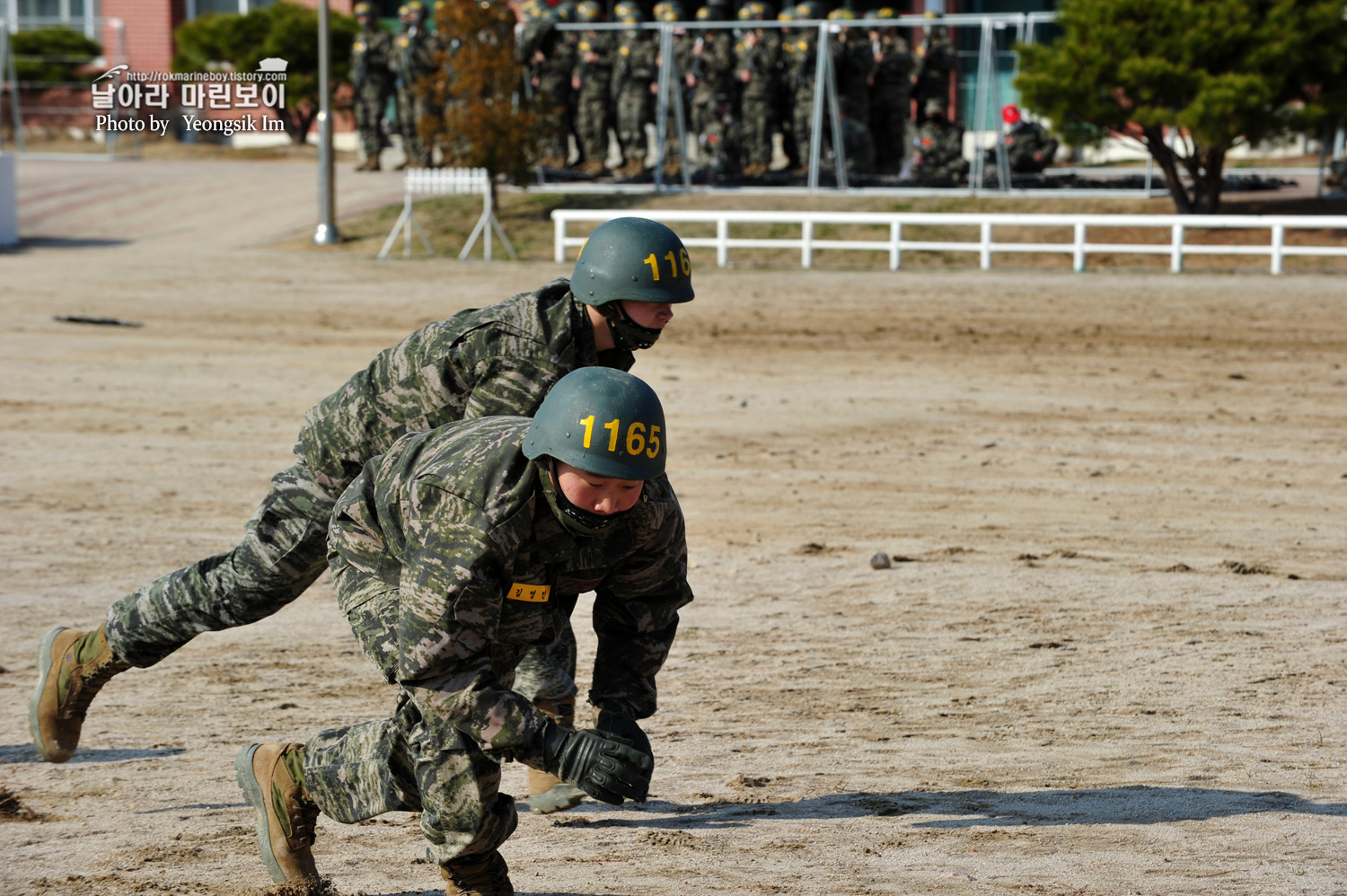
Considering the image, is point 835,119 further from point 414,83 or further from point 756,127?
point 414,83

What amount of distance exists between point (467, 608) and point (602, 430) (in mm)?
564

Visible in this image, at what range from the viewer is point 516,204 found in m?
27.2

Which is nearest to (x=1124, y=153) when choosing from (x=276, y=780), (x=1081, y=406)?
(x=1081, y=406)

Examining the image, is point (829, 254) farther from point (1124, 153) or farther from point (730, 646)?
point (730, 646)

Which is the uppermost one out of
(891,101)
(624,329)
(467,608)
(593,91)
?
(593,91)

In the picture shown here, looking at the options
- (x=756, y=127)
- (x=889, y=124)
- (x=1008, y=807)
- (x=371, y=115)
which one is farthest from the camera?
(x=371, y=115)

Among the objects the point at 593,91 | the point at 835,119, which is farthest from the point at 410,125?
the point at 835,119

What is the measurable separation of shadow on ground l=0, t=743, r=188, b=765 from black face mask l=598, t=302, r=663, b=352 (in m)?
2.40

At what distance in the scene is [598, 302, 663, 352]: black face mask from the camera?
4.81 metres

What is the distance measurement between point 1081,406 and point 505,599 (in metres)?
9.74

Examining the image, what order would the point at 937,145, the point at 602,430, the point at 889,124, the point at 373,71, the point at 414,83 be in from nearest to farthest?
the point at 602,430
the point at 937,145
the point at 889,124
the point at 414,83
the point at 373,71

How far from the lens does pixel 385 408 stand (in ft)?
16.1

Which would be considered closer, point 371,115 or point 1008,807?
point 1008,807

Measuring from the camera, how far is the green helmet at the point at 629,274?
477 cm
